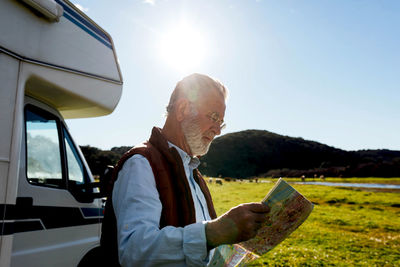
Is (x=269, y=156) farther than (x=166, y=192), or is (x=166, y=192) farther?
(x=269, y=156)

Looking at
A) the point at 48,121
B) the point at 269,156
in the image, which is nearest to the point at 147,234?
the point at 48,121

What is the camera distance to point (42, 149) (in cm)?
271

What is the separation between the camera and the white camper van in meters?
1.85

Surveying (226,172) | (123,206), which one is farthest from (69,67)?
(226,172)

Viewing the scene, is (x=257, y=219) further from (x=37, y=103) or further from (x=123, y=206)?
(x=37, y=103)

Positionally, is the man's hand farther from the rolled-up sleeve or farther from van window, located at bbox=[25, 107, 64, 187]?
van window, located at bbox=[25, 107, 64, 187]

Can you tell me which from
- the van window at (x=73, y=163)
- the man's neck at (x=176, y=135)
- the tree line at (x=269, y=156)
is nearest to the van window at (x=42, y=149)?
the van window at (x=73, y=163)

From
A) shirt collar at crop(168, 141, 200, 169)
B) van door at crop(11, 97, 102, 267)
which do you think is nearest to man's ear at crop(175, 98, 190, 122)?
shirt collar at crop(168, 141, 200, 169)

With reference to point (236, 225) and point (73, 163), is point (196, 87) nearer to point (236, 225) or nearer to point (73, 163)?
point (236, 225)

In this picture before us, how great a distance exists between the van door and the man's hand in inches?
70.6

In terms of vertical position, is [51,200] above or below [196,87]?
below

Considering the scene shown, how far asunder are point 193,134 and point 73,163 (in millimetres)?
1866

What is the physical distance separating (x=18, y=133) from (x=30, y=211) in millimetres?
749

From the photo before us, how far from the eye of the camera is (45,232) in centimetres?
239
